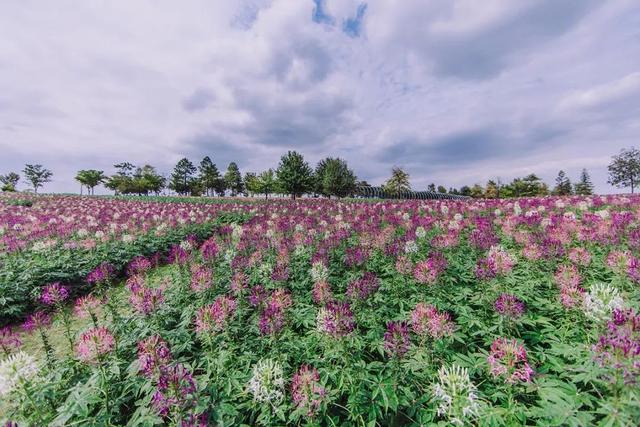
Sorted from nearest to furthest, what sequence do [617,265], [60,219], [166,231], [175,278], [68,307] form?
1. [617,265]
2. [175,278]
3. [68,307]
4. [166,231]
5. [60,219]

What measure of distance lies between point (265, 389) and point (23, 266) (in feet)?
37.3

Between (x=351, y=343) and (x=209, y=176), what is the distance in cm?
9243

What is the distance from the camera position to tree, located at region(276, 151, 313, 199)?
176ft

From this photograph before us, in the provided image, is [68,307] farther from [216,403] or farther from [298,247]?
[216,403]

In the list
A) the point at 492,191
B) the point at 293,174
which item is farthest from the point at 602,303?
the point at 492,191

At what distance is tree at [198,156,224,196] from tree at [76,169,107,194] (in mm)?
26832

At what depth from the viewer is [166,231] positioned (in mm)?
14359

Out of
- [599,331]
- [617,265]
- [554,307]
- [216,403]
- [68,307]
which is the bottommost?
[68,307]

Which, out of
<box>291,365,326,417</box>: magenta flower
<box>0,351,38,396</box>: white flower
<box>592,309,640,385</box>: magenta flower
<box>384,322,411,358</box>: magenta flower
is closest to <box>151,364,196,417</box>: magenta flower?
<box>291,365,326,417</box>: magenta flower

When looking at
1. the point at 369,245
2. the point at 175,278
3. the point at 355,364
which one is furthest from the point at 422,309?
the point at 175,278

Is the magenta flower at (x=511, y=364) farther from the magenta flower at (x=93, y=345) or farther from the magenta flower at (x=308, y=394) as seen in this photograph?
the magenta flower at (x=93, y=345)

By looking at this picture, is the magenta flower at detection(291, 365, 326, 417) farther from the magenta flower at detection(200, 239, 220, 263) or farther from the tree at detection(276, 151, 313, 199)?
the tree at detection(276, 151, 313, 199)

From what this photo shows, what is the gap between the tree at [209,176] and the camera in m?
88.2

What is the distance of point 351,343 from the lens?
13.2ft
